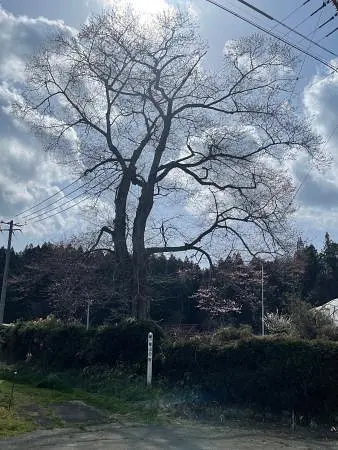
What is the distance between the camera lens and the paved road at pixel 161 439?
26.2ft

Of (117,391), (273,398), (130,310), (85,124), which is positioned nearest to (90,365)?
(117,391)

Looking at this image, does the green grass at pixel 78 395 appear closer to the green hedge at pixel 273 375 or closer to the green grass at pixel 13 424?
the green grass at pixel 13 424

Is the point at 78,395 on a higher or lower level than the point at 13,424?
higher

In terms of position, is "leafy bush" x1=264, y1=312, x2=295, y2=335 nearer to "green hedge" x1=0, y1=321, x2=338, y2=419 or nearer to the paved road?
"green hedge" x1=0, y1=321, x2=338, y2=419

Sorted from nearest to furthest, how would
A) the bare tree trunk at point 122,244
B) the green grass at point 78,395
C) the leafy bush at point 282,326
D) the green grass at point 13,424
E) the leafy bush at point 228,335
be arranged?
1. the green grass at point 13,424
2. the green grass at point 78,395
3. the leafy bush at point 228,335
4. the leafy bush at point 282,326
5. the bare tree trunk at point 122,244

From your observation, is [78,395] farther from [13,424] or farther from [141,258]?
[141,258]

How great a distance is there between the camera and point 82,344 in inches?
698

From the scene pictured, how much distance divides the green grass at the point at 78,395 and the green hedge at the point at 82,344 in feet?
1.64

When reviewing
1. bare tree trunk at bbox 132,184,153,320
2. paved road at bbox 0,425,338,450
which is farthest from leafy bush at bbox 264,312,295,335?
paved road at bbox 0,425,338,450

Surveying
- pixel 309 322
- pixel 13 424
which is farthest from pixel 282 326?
pixel 13 424

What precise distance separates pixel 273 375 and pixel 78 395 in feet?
16.7

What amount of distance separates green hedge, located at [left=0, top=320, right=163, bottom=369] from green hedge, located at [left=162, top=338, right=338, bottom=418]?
117 inches

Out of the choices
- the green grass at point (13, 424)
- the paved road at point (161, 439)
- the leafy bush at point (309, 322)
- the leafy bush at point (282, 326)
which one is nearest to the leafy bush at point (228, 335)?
the leafy bush at point (282, 326)

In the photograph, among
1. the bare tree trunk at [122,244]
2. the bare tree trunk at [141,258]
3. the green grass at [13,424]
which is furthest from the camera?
the bare tree trunk at [122,244]
